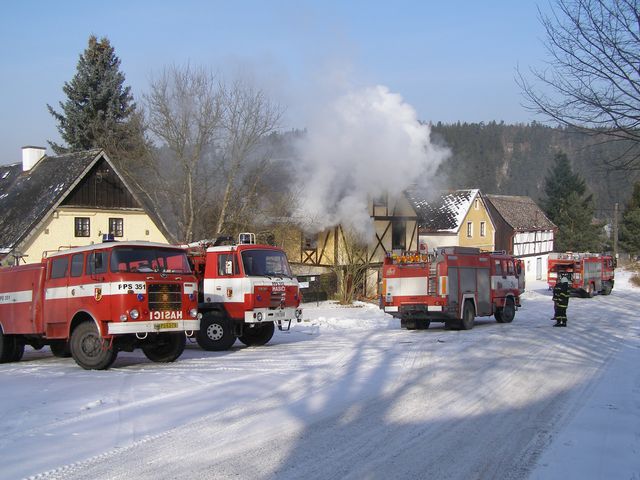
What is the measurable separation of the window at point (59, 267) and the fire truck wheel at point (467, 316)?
39.9ft

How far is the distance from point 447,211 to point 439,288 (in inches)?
1243

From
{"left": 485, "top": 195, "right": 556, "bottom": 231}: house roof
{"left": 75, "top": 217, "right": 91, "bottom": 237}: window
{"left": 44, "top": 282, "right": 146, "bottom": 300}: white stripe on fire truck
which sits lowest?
{"left": 44, "top": 282, "right": 146, "bottom": 300}: white stripe on fire truck

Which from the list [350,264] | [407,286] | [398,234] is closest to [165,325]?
[407,286]

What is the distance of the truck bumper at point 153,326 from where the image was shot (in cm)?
1203

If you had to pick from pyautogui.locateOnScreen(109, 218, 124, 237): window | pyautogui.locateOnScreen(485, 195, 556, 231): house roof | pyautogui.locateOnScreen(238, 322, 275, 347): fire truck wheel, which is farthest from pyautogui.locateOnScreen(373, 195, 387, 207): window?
pyautogui.locateOnScreen(485, 195, 556, 231): house roof

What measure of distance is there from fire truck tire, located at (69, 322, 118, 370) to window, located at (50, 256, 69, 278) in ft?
3.98

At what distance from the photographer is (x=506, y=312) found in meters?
23.9

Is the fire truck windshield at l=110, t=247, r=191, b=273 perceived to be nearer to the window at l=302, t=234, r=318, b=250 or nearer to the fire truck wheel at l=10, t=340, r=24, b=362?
the fire truck wheel at l=10, t=340, r=24, b=362

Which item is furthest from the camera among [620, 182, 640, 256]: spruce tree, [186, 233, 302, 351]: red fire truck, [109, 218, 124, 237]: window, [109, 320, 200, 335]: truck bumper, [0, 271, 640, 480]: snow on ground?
[620, 182, 640, 256]: spruce tree

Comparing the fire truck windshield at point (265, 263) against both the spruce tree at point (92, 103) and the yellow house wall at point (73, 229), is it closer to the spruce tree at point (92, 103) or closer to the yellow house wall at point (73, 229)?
the yellow house wall at point (73, 229)

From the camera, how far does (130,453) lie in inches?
275

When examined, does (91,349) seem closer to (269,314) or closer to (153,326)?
(153,326)

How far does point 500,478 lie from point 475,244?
47972mm

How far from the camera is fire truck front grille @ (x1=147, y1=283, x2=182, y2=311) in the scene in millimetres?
12547
